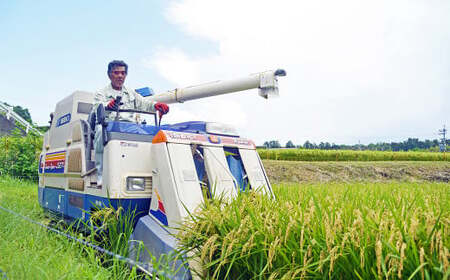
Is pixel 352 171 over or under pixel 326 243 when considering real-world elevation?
under

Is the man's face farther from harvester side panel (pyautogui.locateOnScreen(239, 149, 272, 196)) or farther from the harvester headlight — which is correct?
harvester side panel (pyautogui.locateOnScreen(239, 149, 272, 196))

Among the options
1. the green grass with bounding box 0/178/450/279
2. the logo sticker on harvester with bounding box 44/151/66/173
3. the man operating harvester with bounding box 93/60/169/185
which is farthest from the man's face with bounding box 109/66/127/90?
the green grass with bounding box 0/178/450/279

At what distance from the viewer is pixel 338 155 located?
2508 cm

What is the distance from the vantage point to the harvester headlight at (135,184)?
409 cm

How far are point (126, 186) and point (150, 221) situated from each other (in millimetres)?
507

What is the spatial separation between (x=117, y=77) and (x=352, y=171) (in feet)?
50.4

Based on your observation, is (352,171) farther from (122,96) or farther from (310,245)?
(310,245)

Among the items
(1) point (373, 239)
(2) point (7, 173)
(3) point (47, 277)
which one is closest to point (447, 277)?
(1) point (373, 239)

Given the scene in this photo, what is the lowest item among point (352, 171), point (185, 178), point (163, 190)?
point (352, 171)

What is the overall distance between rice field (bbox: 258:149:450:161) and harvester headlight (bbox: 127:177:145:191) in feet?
56.4

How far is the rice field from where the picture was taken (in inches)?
882

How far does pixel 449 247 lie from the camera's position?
6.75 feet

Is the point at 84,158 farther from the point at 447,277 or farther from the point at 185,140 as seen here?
the point at 447,277

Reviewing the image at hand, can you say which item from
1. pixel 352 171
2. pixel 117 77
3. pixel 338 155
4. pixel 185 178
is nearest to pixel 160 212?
pixel 185 178
